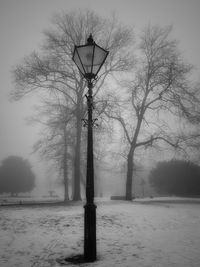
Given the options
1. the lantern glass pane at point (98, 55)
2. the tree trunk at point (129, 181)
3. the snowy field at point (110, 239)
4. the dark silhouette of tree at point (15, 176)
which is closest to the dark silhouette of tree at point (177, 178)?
the tree trunk at point (129, 181)

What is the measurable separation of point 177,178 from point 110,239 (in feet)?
123

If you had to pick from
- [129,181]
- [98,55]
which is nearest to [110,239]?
[98,55]

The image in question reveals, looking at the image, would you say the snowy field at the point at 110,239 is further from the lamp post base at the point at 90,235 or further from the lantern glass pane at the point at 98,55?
the lantern glass pane at the point at 98,55

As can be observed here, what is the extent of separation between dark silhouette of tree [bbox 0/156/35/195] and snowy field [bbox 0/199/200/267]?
185 feet

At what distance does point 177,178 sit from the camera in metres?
42.3

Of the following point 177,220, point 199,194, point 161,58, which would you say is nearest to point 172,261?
point 177,220

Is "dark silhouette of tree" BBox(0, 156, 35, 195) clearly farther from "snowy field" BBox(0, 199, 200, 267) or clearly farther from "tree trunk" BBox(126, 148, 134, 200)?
"snowy field" BBox(0, 199, 200, 267)

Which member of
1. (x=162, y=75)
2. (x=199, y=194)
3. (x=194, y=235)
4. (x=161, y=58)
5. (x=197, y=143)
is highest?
(x=161, y=58)

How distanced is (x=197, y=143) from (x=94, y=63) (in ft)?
55.2

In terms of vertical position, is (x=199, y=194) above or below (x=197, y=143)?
below

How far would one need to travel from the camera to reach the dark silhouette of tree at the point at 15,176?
207 ft

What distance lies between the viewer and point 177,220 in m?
10.7

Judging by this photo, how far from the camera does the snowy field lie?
18.6 feet

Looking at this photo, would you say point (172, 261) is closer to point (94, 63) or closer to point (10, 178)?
point (94, 63)
